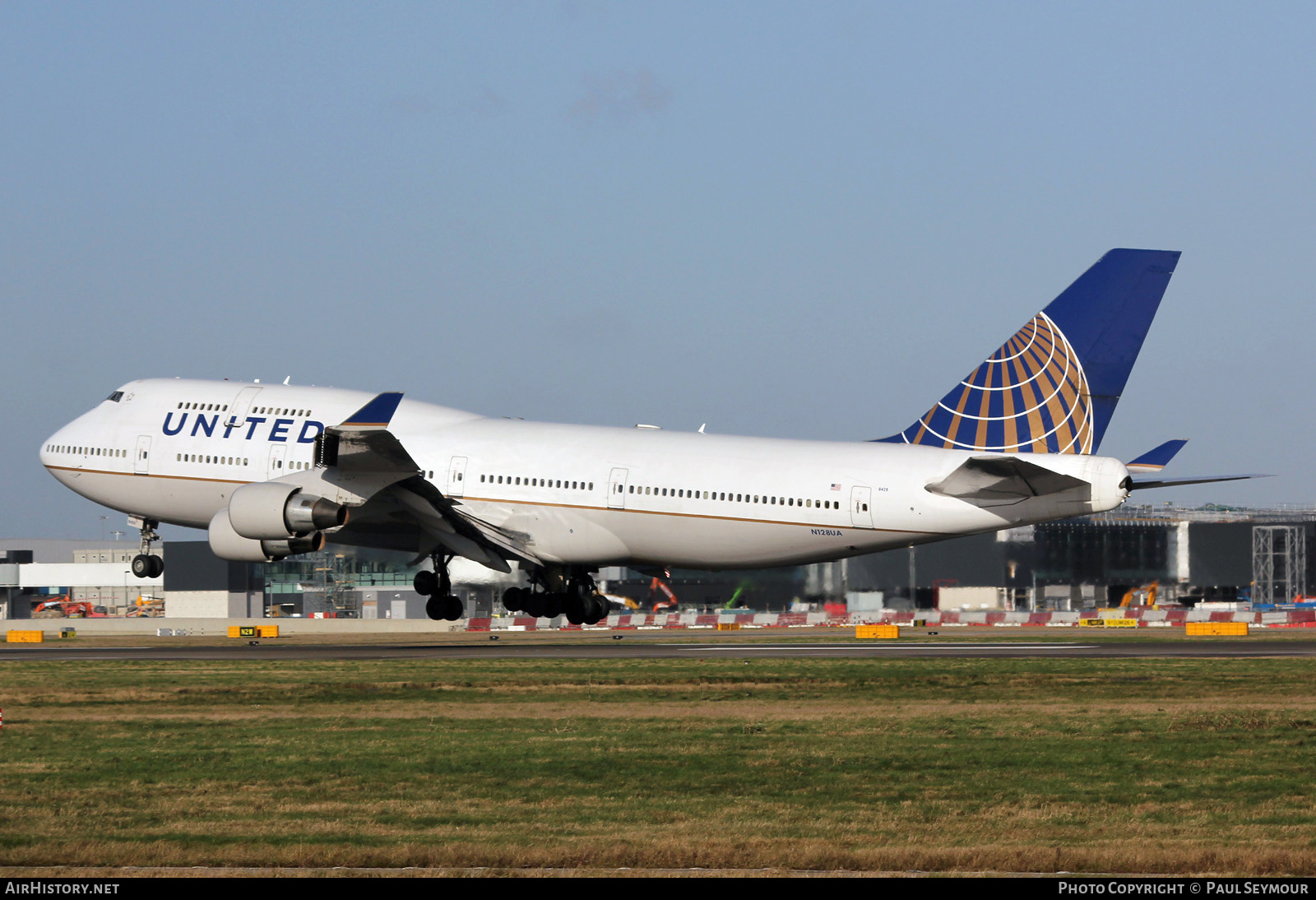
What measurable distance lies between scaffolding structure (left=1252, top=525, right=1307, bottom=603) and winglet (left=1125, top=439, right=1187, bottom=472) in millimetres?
57640

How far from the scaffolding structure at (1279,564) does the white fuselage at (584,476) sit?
5823 centimetres

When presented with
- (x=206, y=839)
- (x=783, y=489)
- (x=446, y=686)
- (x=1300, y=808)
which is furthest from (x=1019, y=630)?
(x=206, y=839)

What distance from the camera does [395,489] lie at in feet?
151

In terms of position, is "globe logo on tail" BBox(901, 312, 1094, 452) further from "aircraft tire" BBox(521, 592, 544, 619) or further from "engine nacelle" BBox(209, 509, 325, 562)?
"engine nacelle" BBox(209, 509, 325, 562)

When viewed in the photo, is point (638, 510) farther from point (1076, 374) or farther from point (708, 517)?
point (1076, 374)

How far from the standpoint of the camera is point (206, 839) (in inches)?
660

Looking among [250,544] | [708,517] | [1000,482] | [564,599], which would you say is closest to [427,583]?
[564,599]

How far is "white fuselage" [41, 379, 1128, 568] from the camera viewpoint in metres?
42.5

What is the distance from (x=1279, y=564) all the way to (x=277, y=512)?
2800 inches

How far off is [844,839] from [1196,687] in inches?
794

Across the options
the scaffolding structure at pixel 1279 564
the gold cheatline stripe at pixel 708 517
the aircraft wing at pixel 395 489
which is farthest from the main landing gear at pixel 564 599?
the scaffolding structure at pixel 1279 564

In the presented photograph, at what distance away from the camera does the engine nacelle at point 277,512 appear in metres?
43.7

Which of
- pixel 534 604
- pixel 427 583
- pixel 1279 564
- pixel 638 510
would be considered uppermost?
pixel 638 510
